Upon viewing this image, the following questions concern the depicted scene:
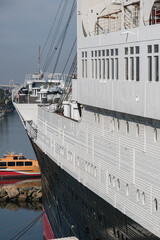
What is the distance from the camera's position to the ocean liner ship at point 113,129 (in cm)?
1065

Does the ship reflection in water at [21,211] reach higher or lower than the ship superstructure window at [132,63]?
lower

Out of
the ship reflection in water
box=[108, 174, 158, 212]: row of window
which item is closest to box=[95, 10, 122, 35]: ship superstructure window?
box=[108, 174, 158, 212]: row of window

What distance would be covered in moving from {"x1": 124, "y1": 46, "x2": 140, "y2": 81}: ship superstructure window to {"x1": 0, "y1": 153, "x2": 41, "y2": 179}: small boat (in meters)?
26.6

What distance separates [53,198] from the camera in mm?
21000

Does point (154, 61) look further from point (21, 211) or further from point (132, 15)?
point (21, 211)

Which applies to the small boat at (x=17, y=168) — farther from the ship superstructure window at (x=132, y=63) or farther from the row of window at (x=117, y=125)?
the ship superstructure window at (x=132, y=63)

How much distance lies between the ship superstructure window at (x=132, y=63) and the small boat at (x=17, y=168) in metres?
26.6

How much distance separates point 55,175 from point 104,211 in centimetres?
678

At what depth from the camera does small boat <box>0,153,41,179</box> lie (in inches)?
1487

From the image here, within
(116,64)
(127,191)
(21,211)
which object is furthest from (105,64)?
(21,211)

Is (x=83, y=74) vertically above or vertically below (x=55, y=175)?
above

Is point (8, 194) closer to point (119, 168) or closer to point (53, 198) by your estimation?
point (53, 198)

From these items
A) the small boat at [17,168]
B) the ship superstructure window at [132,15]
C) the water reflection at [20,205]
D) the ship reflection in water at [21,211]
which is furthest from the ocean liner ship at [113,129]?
the small boat at [17,168]

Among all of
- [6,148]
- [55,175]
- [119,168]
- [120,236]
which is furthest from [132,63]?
[6,148]
